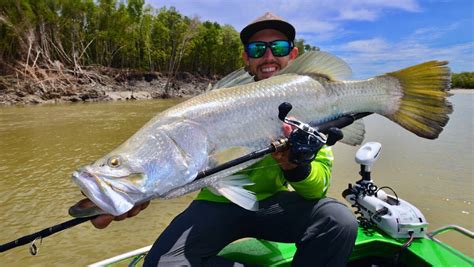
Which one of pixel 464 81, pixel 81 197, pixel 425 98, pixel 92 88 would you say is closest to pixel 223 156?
pixel 425 98

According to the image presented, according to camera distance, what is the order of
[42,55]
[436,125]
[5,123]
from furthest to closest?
[42,55] → [5,123] → [436,125]

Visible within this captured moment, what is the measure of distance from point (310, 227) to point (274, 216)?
328 millimetres

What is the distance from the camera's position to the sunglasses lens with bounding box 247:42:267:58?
318cm

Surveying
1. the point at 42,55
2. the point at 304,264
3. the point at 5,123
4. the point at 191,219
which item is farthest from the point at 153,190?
the point at 42,55

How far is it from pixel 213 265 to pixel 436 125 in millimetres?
1828

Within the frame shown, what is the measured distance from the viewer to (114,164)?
6.09 ft

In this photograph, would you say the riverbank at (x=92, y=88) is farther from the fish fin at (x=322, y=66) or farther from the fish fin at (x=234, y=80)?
the fish fin at (x=322, y=66)

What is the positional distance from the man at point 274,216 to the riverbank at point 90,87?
65.3ft

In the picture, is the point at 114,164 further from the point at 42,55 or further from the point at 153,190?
the point at 42,55

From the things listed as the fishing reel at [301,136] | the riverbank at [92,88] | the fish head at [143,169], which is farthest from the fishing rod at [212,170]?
the riverbank at [92,88]

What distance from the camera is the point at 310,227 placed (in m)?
2.61

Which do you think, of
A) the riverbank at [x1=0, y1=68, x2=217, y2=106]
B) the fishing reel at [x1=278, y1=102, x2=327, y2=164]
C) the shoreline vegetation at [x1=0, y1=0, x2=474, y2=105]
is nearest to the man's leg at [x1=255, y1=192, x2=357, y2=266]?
the fishing reel at [x1=278, y1=102, x2=327, y2=164]

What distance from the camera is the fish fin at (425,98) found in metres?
2.19

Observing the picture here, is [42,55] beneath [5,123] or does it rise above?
above
